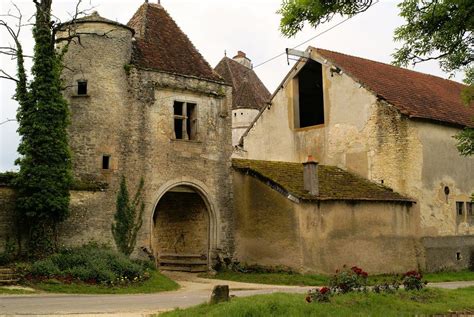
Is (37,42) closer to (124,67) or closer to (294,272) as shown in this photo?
(124,67)

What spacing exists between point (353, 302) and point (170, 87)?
13.6 meters

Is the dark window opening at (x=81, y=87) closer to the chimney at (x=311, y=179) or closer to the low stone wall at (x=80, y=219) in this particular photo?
the low stone wall at (x=80, y=219)

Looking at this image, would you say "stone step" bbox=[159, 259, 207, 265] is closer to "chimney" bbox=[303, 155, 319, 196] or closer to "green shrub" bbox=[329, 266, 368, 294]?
"chimney" bbox=[303, 155, 319, 196]

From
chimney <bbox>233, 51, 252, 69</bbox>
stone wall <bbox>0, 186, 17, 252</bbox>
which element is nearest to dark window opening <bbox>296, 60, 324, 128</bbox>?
stone wall <bbox>0, 186, 17, 252</bbox>

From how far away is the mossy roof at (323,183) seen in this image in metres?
22.9

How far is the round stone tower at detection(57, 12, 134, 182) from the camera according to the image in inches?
829

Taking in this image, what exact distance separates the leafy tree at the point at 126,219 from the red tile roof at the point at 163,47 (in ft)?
16.4

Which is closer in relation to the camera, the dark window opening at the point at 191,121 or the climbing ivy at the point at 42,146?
the climbing ivy at the point at 42,146

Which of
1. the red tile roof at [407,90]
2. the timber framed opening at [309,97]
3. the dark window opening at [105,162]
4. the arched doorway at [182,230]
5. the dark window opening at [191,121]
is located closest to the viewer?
the dark window opening at [105,162]

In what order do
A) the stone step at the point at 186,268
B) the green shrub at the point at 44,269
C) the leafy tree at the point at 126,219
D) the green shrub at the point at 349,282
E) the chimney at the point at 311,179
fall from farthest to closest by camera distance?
1. the stone step at the point at 186,268
2. the chimney at the point at 311,179
3. the leafy tree at the point at 126,219
4. the green shrub at the point at 44,269
5. the green shrub at the point at 349,282

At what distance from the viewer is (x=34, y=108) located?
19.0m

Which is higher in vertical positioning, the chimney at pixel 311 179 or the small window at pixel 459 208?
the chimney at pixel 311 179

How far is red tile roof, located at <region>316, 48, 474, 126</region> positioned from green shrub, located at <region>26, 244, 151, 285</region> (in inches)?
549

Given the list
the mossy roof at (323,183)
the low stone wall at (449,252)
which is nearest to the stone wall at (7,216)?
the mossy roof at (323,183)
